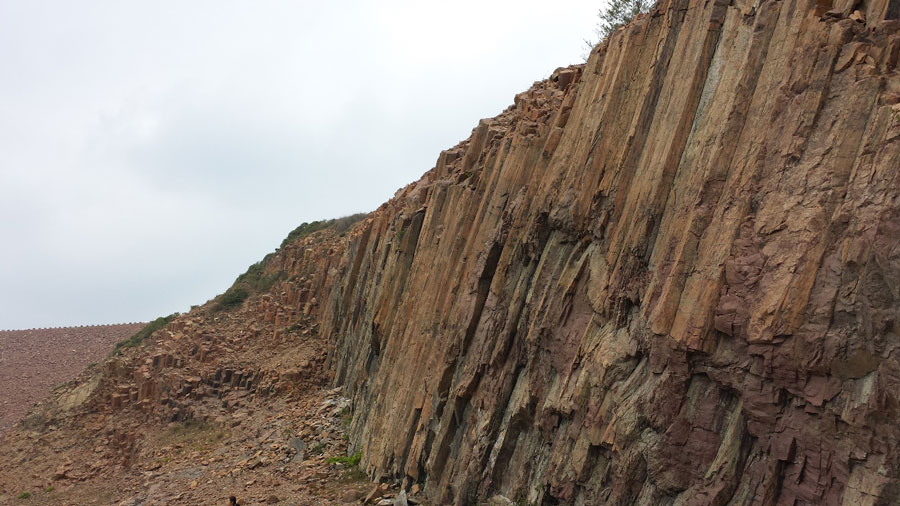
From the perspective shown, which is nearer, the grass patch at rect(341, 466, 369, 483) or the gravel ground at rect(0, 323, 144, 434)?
the grass patch at rect(341, 466, 369, 483)

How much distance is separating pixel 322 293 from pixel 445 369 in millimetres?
22552

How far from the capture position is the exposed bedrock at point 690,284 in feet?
28.8

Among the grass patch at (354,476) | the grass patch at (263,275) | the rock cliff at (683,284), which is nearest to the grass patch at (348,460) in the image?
the grass patch at (354,476)

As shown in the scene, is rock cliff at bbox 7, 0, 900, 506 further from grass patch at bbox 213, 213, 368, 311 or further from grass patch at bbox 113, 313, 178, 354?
grass patch at bbox 113, 313, 178, 354

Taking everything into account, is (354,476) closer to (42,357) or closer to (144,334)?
(144,334)

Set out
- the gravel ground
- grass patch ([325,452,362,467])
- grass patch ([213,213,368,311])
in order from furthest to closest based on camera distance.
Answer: the gravel ground
grass patch ([213,213,368,311])
grass patch ([325,452,362,467])

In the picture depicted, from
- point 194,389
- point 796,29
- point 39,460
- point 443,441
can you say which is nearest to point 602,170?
point 796,29

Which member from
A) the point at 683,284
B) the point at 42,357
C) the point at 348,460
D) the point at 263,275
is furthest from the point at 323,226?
the point at 683,284

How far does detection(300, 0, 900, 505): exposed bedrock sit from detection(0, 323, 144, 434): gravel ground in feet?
122

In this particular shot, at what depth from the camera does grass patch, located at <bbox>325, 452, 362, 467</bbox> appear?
2300cm

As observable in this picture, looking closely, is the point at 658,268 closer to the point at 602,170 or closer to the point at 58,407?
the point at 602,170

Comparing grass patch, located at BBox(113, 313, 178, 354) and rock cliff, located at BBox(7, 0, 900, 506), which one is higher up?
rock cliff, located at BBox(7, 0, 900, 506)

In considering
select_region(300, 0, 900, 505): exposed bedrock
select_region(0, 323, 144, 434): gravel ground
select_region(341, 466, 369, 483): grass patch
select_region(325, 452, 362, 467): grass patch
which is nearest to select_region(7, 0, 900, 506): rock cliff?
select_region(300, 0, 900, 505): exposed bedrock

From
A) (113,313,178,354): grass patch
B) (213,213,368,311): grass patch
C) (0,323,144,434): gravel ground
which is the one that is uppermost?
(213,213,368,311): grass patch
